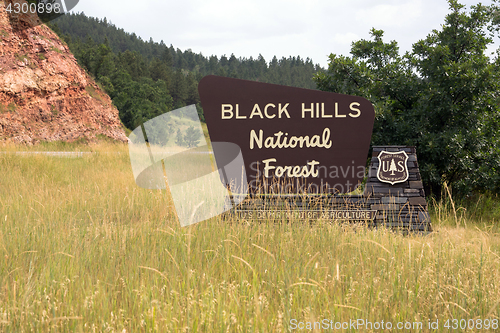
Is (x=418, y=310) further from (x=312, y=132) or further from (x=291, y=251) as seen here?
(x=312, y=132)

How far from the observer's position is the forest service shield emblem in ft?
16.6

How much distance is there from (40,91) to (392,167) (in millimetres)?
18449

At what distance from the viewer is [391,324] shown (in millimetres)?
2168

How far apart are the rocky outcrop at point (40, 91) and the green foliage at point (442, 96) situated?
15.4 metres

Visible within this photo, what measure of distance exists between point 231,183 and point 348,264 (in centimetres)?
261

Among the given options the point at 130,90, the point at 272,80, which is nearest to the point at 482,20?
the point at 130,90

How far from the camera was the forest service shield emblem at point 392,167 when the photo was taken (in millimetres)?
5059

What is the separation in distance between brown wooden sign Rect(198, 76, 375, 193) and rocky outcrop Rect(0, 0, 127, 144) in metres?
14.3

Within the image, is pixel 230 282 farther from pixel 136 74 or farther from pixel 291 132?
pixel 136 74

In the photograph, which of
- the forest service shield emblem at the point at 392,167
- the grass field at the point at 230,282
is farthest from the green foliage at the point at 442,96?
the grass field at the point at 230,282

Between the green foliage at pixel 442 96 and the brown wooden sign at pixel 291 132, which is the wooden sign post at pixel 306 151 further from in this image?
the green foliage at pixel 442 96

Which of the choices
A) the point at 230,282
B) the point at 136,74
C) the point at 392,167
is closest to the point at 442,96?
the point at 392,167

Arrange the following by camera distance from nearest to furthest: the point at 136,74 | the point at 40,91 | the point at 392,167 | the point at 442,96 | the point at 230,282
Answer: the point at 230,282 → the point at 392,167 → the point at 442,96 → the point at 40,91 → the point at 136,74

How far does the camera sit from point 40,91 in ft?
58.3
